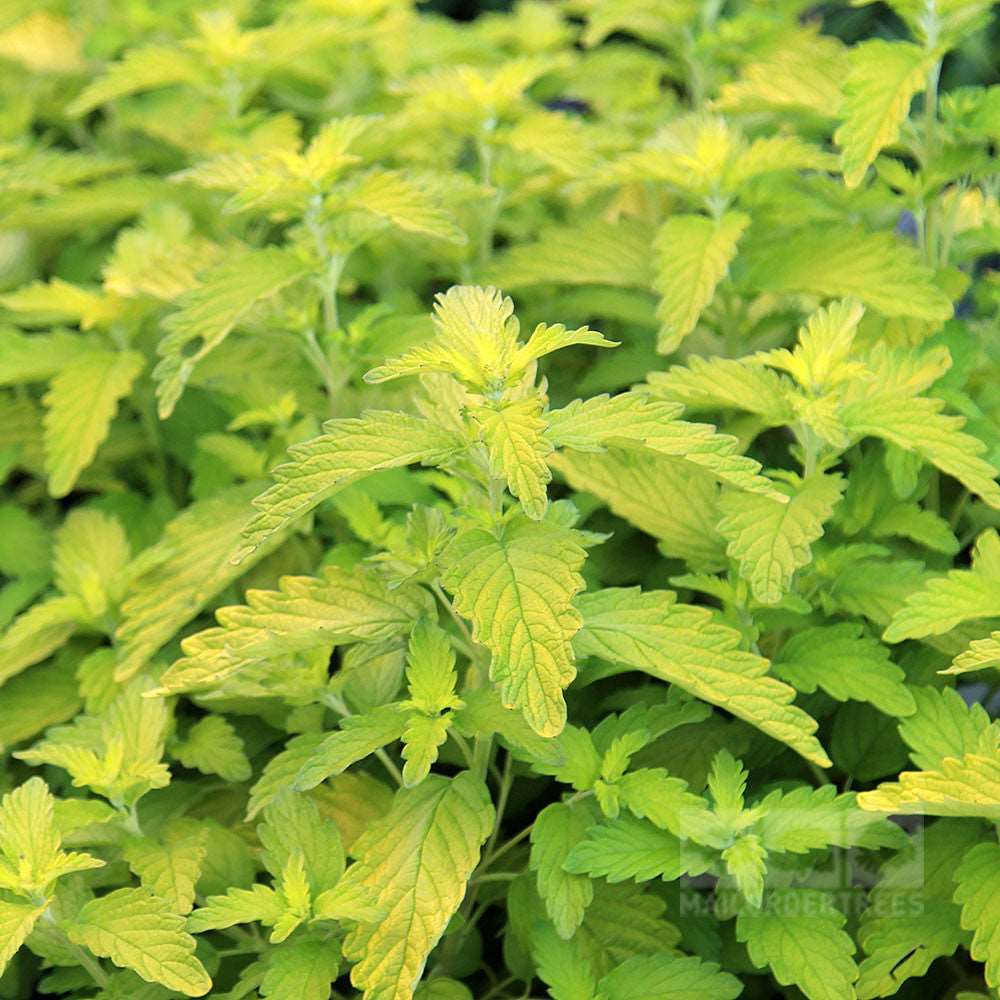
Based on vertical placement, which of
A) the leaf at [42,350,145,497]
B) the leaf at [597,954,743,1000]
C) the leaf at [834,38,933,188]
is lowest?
the leaf at [597,954,743,1000]

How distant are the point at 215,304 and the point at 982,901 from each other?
1003 millimetres

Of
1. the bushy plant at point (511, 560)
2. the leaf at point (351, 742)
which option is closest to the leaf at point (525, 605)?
the bushy plant at point (511, 560)

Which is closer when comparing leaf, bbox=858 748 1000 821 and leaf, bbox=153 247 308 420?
leaf, bbox=858 748 1000 821

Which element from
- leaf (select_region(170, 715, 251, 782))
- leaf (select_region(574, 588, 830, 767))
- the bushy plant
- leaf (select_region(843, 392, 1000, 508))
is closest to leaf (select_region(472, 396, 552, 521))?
the bushy plant

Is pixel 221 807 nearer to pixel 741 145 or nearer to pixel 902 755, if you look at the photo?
pixel 902 755

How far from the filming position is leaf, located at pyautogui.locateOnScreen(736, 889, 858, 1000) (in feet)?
3.82

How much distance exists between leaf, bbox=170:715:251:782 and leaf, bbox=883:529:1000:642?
0.69 metres

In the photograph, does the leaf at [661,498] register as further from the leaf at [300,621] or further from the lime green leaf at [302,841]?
the lime green leaf at [302,841]

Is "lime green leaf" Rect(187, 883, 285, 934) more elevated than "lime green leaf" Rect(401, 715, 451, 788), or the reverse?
"lime green leaf" Rect(401, 715, 451, 788)

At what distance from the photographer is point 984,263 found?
100 inches

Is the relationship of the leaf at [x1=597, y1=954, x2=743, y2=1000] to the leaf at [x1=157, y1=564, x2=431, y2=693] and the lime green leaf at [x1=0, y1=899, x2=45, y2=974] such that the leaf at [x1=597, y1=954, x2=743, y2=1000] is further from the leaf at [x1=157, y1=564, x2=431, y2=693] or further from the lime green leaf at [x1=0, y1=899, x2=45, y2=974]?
the lime green leaf at [x1=0, y1=899, x2=45, y2=974]

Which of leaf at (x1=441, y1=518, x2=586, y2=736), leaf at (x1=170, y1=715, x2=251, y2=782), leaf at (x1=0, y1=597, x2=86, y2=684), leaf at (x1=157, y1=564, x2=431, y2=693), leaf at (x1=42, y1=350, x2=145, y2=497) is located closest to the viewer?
leaf at (x1=441, y1=518, x2=586, y2=736)

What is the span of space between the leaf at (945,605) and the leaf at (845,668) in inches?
2.6

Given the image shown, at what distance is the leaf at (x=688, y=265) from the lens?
1.47m
